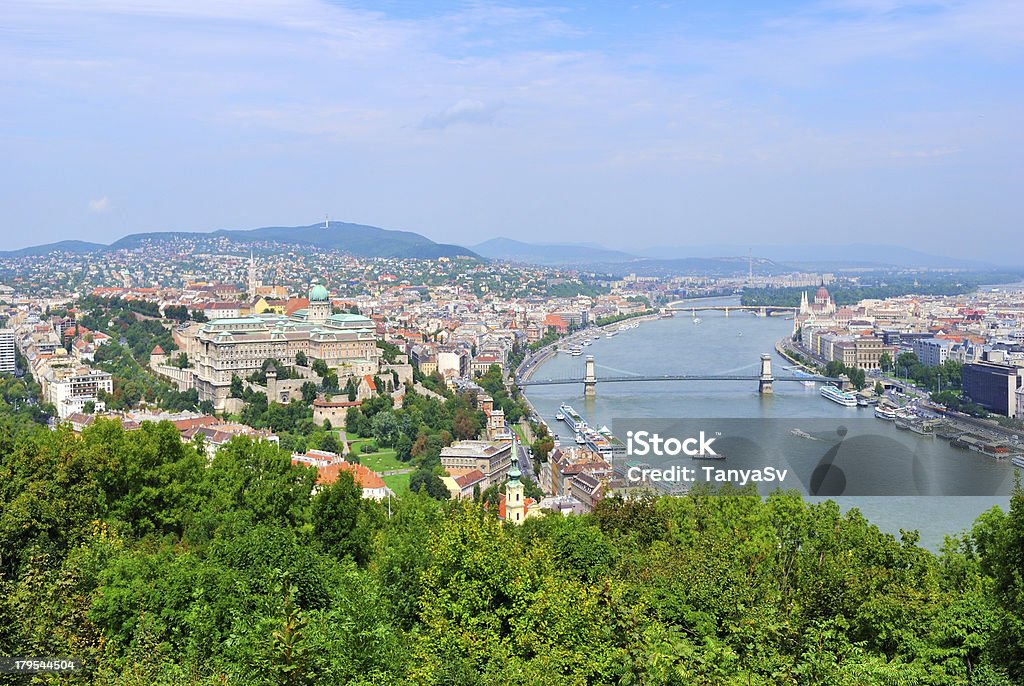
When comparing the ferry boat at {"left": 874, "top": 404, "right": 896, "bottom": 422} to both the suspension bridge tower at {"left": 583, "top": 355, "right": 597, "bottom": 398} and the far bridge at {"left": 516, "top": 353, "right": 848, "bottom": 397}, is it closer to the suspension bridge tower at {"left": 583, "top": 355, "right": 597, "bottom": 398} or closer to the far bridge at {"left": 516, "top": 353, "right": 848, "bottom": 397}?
the far bridge at {"left": 516, "top": 353, "right": 848, "bottom": 397}

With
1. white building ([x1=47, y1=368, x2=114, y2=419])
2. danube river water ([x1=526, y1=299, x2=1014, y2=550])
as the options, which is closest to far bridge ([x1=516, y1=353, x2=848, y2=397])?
danube river water ([x1=526, y1=299, x2=1014, y2=550])

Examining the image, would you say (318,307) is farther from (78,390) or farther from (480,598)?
(480,598)

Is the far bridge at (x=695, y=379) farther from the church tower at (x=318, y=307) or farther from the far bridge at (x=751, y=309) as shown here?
the far bridge at (x=751, y=309)

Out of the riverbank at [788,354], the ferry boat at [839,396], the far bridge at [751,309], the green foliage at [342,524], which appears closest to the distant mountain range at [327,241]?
the far bridge at [751,309]

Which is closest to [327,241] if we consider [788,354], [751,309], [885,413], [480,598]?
[751,309]

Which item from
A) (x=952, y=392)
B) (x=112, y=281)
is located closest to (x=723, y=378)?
(x=952, y=392)

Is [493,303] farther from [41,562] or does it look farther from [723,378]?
[41,562]

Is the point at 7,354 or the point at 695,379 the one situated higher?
the point at 7,354
